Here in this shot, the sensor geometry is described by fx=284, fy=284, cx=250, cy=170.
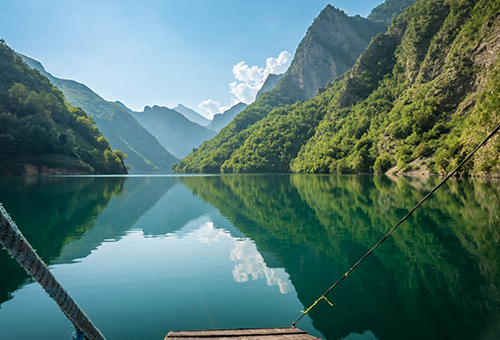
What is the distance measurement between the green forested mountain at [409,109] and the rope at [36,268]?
52.0 m

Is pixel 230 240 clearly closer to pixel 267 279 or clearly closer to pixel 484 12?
pixel 267 279

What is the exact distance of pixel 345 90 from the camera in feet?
482

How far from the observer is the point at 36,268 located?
3314 millimetres

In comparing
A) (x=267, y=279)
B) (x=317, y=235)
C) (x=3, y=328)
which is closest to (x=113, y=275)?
(x=3, y=328)

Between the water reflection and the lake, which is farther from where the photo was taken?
the water reflection

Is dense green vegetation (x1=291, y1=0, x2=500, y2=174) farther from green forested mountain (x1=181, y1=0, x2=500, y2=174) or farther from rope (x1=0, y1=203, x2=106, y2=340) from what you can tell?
rope (x1=0, y1=203, x2=106, y2=340)

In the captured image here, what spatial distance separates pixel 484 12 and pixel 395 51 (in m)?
60.1

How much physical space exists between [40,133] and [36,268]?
95299 millimetres

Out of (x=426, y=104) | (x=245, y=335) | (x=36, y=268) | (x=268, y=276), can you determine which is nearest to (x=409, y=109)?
(x=426, y=104)

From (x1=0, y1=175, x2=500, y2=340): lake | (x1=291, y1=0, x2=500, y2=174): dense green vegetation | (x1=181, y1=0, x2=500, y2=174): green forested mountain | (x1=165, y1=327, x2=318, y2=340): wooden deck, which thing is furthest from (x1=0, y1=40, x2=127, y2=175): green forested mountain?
(x1=165, y1=327, x2=318, y2=340): wooden deck

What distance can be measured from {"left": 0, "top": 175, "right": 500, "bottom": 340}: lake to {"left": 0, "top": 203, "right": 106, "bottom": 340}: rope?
2113 millimetres

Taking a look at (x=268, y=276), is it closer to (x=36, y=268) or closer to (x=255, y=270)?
(x=255, y=270)

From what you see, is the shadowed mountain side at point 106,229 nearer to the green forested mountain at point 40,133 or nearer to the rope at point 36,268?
the rope at point 36,268

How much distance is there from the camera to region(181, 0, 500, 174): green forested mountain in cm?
5984
